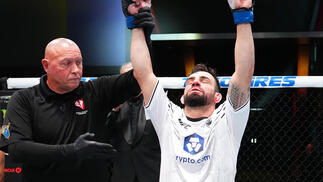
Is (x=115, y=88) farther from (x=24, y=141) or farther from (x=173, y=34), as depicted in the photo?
(x=173, y=34)

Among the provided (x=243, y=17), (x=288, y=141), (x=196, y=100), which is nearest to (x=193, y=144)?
(x=196, y=100)

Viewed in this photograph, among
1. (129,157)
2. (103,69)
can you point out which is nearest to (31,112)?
(129,157)

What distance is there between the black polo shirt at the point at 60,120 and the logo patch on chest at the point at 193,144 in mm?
441

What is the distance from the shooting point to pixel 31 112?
214 centimetres

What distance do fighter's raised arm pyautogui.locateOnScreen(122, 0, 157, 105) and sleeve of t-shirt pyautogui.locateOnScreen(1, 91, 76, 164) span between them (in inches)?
19.7

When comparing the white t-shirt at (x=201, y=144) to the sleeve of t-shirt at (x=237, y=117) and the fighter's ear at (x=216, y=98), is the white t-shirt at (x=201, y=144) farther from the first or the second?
the fighter's ear at (x=216, y=98)

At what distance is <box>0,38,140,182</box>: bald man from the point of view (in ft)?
6.84

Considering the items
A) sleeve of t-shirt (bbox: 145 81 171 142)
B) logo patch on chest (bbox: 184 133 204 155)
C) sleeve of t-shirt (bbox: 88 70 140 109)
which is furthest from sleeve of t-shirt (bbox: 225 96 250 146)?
sleeve of t-shirt (bbox: 88 70 140 109)

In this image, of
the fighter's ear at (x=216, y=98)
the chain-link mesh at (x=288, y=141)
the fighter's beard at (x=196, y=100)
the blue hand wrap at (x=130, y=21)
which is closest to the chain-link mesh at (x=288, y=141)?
the chain-link mesh at (x=288, y=141)

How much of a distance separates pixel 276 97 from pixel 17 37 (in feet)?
12.6

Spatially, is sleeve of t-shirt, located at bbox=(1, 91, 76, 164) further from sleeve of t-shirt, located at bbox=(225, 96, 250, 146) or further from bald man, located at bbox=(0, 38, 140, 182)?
sleeve of t-shirt, located at bbox=(225, 96, 250, 146)

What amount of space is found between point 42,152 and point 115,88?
55cm

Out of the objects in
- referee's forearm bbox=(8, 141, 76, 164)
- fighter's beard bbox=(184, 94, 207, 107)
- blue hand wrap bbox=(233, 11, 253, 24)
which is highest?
blue hand wrap bbox=(233, 11, 253, 24)

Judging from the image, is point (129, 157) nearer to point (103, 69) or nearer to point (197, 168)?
point (197, 168)
